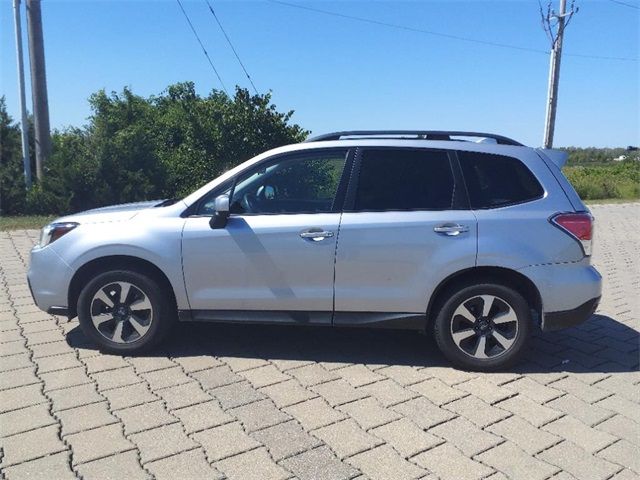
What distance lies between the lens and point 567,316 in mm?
4125

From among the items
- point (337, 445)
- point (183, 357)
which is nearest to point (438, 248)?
point (337, 445)

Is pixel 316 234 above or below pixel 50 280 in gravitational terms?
above

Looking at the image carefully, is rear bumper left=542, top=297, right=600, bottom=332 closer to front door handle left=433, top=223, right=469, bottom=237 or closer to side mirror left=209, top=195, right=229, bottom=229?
front door handle left=433, top=223, right=469, bottom=237

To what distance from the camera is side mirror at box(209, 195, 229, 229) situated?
407cm

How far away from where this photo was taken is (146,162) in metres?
12.4

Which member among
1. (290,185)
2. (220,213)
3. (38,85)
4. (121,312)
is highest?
(38,85)

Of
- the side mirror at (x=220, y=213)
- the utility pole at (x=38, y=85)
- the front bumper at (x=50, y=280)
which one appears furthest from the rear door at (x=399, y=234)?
the utility pole at (x=38, y=85)

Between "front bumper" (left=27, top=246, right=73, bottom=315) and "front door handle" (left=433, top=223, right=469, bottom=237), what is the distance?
2.84 m

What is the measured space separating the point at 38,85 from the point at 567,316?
1203 cm

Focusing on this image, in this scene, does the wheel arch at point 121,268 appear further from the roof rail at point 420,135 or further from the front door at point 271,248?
the roof rail at point 420,135

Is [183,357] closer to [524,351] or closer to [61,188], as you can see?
[524,351]

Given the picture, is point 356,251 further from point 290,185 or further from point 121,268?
point 121,268

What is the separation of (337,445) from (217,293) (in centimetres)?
163

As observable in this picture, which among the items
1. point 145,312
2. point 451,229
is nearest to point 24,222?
point 145,312
